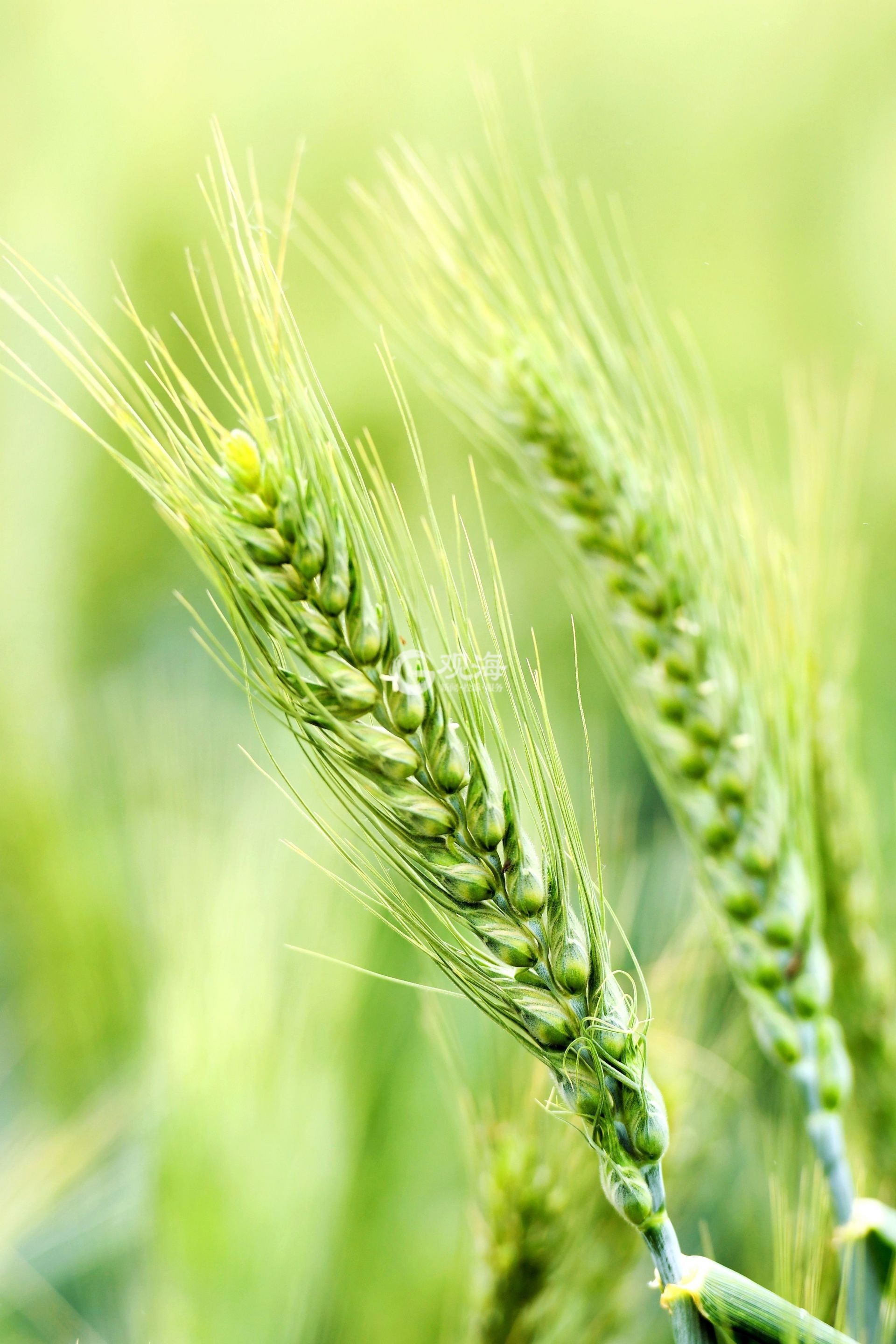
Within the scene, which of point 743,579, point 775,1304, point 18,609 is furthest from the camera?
point 18,609

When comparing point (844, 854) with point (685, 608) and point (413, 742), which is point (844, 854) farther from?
point (413, 742)

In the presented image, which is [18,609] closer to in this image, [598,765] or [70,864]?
[70,864]

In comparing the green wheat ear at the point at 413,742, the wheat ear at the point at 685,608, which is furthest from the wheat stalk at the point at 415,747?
the wheat ear at the point at 685,608

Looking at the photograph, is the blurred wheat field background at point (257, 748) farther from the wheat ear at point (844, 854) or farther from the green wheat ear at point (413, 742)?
the green wheat ear at point (413, 742)

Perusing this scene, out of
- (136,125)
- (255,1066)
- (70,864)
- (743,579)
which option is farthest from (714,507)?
(136,125)

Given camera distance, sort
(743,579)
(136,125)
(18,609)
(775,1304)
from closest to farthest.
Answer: (775,1304) < (743,579) < (18,609) < (136,125)

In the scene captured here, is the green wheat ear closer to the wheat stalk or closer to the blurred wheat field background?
the wheat stalk
